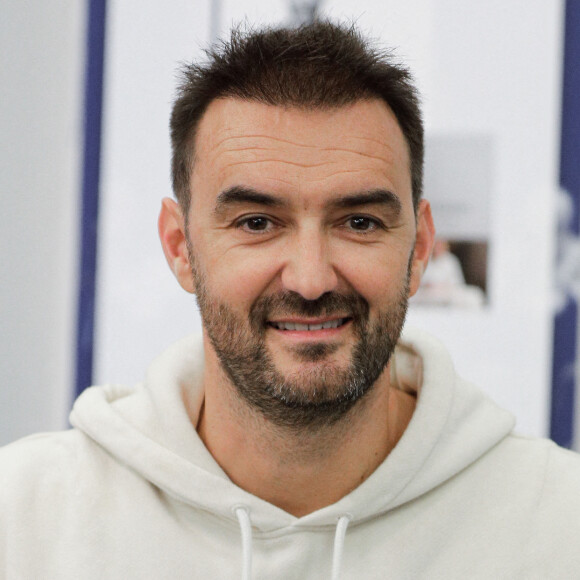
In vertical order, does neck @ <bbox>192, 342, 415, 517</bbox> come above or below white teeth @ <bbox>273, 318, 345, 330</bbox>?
below

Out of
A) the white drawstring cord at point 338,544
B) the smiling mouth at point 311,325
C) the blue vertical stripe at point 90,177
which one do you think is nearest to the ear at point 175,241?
the smiling mouth at point 311,325

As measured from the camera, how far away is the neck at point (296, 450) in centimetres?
124

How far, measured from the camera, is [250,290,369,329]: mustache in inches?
44.1

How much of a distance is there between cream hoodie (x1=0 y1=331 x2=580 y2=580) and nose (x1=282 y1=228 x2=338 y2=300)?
36 cm

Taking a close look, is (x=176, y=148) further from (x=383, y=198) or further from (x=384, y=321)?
(x=384, y=321)

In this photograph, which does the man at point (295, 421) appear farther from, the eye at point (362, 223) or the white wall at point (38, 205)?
the white wall at point (38, 205)

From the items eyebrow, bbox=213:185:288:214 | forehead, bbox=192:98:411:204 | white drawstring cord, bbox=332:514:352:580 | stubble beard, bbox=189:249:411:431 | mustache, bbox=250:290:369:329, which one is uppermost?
forehead, bbox=192:98:411:204

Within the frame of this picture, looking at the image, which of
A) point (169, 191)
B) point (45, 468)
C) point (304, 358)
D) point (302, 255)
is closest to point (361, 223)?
point (302, 255)

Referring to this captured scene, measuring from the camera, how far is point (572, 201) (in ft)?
6.36

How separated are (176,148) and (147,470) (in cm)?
62

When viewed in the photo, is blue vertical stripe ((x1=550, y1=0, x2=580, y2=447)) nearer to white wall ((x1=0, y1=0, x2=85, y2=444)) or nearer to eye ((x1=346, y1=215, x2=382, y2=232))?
eye ((x1=346, y1=215, x2=382, y2=232))

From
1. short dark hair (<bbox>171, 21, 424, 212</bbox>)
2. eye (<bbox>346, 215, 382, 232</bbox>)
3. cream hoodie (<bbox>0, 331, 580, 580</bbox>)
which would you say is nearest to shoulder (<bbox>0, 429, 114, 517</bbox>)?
cream hoodie (<bbox>0, 331, 580, 580</bbox>)

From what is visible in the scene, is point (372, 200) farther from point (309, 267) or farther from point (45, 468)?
point (45, 468)

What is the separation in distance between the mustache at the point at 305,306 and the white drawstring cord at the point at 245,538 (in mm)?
318
